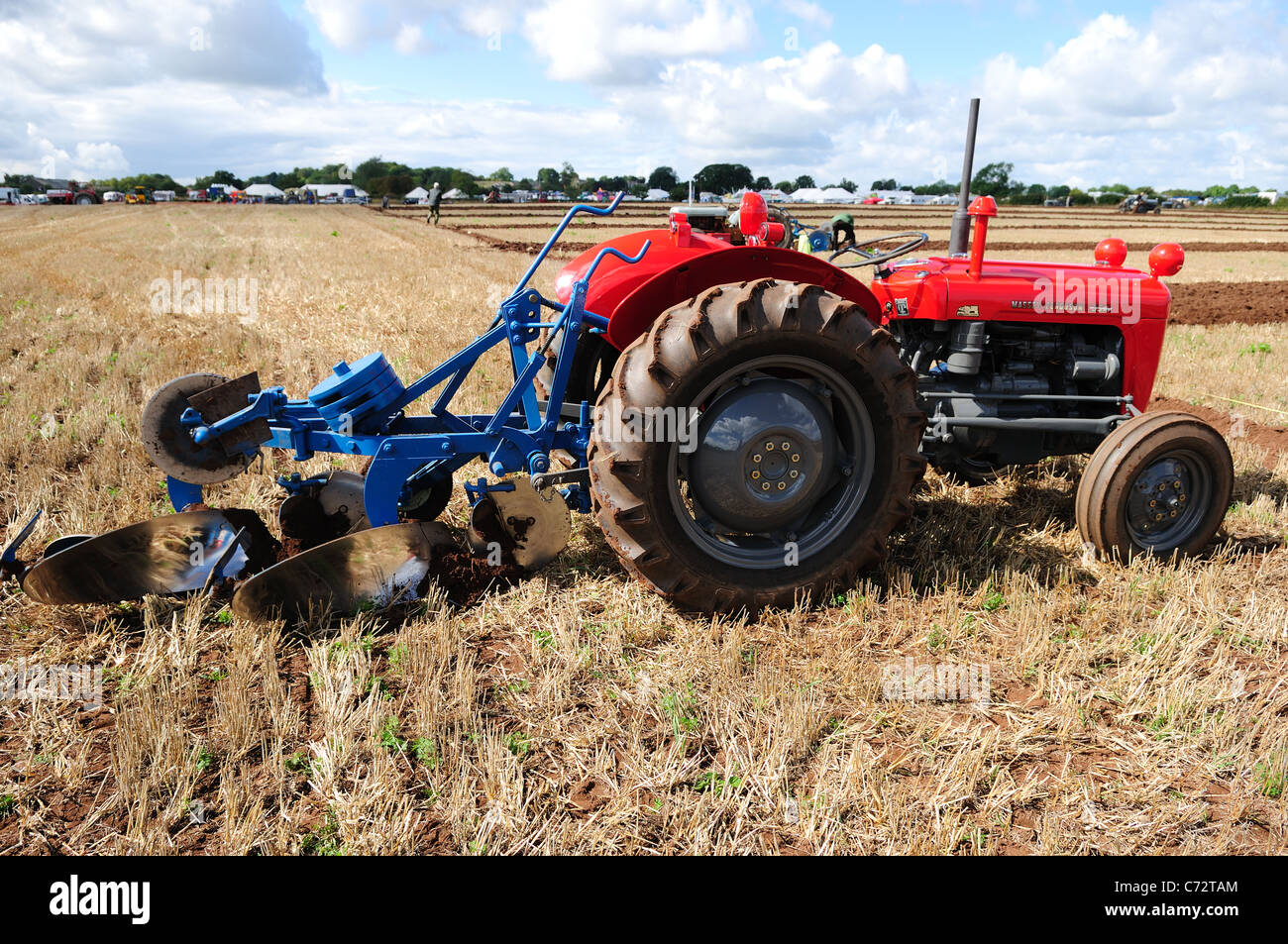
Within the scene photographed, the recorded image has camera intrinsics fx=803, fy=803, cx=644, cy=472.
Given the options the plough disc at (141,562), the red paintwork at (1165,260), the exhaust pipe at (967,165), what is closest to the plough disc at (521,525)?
the plough disc at (141,562)

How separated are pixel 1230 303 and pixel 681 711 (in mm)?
13398

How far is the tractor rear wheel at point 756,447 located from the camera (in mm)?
2926

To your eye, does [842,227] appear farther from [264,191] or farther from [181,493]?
[264,191]

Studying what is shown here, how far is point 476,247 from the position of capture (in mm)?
22609

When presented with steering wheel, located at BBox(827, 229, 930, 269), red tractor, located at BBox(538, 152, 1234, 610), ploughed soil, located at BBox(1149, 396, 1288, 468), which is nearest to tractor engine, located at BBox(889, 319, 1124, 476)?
red tractor, located at BBox(538, 152, 1234, 610)

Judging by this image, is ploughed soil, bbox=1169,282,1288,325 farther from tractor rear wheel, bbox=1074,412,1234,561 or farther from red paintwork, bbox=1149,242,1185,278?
tractor rear wheel, bbox=1074,412,1234,561

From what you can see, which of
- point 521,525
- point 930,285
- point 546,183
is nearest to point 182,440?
point 521,525

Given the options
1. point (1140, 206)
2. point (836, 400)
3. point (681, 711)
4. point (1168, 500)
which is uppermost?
point (1140, 206)

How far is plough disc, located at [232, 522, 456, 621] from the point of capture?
299 cm

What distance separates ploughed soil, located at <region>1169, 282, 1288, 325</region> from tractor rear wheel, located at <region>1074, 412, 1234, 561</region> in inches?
332

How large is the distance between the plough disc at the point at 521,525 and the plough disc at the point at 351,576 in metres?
0.20

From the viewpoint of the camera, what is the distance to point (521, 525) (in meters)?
3.55

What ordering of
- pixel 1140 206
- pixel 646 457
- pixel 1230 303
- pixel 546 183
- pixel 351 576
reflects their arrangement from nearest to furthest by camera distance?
pixel 646 457 < pixel 351 576 < pixel 1230 303 < pixel 1140 206 < pixel 546 183

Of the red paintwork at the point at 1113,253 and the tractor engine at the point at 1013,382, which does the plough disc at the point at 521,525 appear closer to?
the tractor engine at the point at 1013,382
